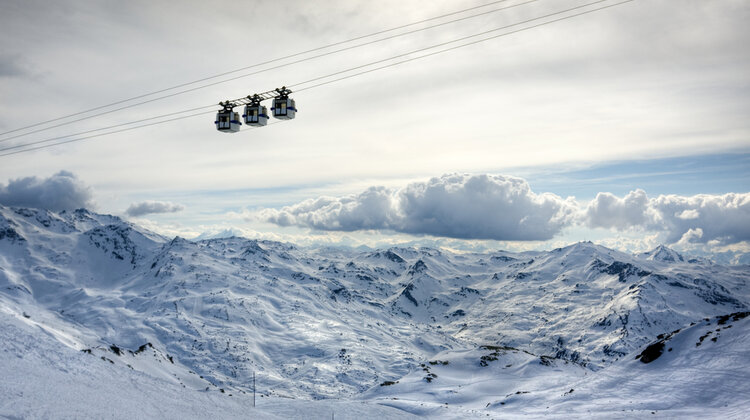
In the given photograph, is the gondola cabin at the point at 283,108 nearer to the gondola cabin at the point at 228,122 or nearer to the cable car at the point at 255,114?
the cable car at the point at 255,114

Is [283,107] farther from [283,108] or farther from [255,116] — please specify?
[255,116]

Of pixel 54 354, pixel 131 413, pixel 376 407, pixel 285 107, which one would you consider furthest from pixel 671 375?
pixel 54 354

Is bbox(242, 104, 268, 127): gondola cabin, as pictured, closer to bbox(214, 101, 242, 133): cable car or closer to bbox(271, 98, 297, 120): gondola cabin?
bbox(271, 98, 297, 120): gondola cabin

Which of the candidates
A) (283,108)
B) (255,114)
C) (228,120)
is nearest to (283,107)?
(283,108)

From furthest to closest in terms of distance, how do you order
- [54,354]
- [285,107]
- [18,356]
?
[54,354] < [18,356] < [285,107]

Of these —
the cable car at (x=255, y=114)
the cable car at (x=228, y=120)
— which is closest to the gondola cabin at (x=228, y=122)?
the cable car at (x=228, y=120)

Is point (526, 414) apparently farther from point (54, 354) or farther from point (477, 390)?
point (54, 354)
